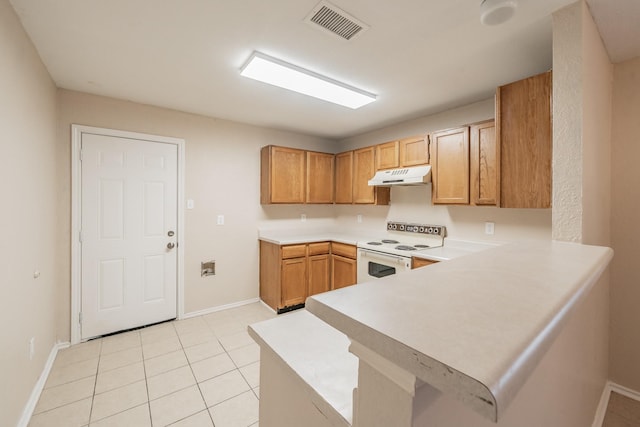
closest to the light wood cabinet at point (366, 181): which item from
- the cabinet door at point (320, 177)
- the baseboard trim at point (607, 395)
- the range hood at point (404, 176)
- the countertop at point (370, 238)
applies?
the range hood at point (404, 176)

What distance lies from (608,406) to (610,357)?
0.37 meters

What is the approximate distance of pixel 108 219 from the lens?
2844mm

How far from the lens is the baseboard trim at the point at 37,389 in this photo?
1.72 metres

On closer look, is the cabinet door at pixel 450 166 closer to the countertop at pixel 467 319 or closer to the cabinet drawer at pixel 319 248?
the cabinet drawer at pixel 319 248

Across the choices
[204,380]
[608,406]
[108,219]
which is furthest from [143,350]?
[608,406]

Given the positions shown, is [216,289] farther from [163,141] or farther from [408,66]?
[408,66]

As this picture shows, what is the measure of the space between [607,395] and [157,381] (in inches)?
134

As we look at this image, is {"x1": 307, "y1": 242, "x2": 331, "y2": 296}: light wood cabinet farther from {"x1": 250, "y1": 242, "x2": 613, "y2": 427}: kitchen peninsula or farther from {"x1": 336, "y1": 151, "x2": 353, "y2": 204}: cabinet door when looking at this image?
{"x1": 250, "y1": 242, "x2": 613, "y2": 427}: kitchen peninsula

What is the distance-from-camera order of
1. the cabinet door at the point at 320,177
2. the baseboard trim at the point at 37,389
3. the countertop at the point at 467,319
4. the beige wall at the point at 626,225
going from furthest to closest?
the cabinet door at the point at 320,177
the beige wall at the point at 626,225
the baseboard trim at the point at 37,389
the countertop at the point at 467,319

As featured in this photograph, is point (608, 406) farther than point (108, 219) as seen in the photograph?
No

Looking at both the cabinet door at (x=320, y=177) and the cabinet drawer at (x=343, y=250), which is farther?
the cabinet door at (x=320, y=177)

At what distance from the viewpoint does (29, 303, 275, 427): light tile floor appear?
5.94ft

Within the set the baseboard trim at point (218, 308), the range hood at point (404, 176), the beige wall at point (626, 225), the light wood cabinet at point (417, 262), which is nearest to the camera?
the beige wall at point (626, 225)

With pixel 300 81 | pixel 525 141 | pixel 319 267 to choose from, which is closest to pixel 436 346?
pixel 525 141
